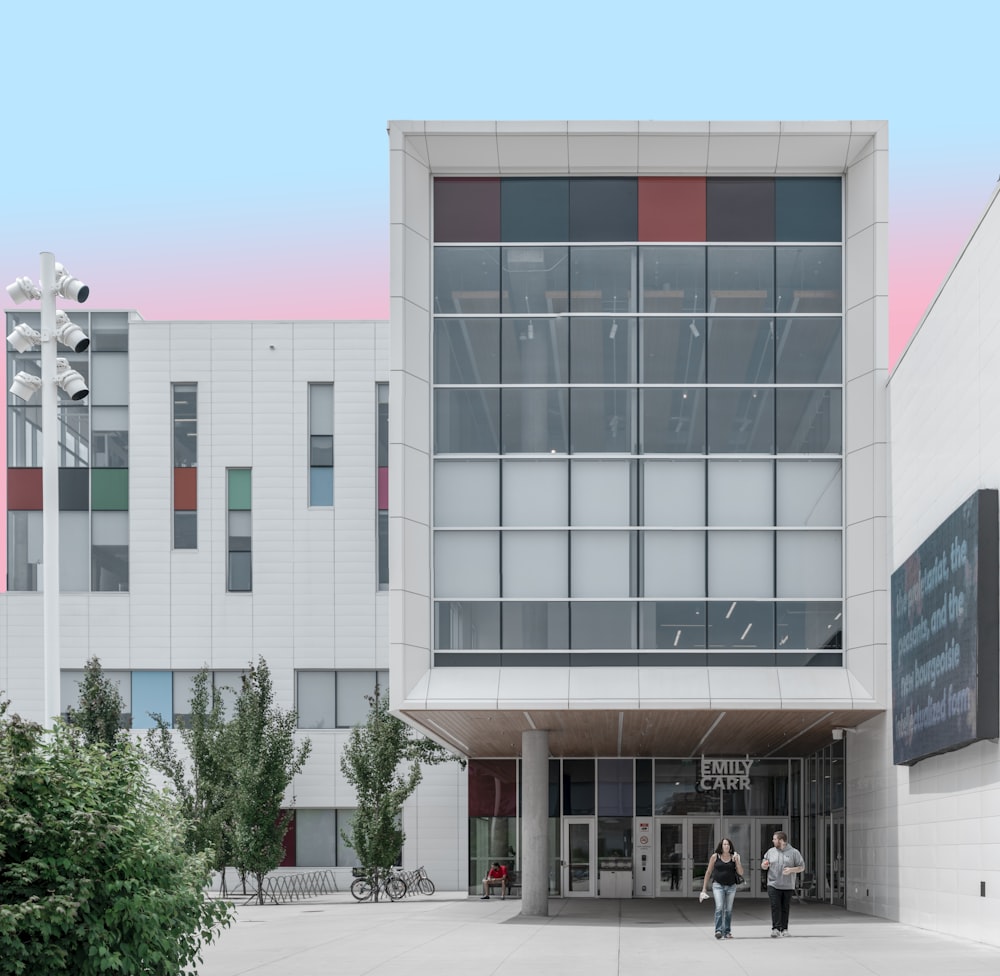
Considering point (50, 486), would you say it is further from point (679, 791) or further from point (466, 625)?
point (679, 791)

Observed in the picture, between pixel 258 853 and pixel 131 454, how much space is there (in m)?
13.4

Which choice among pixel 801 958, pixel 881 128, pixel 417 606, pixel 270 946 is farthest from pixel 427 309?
pixel 801 958

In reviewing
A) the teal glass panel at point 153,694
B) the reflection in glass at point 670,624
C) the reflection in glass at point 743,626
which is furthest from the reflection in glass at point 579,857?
the reflection in glass at point 743,626

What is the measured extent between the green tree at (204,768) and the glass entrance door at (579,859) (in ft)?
31.0

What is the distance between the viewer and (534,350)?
30.3 m

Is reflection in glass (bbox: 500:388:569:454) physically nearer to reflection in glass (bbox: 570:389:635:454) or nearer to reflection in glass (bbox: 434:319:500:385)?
reflection in glass (bbox: 570:389:635:454)

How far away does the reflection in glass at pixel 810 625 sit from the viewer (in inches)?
1158

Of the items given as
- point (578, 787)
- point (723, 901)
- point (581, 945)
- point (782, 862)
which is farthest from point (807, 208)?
point (578, 787)

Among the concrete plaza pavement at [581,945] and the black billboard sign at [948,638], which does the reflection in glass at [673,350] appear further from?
the concrete plaza pavement at [581,945]

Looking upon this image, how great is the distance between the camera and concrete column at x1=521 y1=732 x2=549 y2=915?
3209 centimetres

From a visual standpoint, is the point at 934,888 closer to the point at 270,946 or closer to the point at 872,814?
the point at 872,814

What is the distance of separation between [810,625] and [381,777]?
1725 cm

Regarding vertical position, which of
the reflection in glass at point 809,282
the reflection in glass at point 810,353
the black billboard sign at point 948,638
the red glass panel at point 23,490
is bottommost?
the black billboard sign at point 948,638

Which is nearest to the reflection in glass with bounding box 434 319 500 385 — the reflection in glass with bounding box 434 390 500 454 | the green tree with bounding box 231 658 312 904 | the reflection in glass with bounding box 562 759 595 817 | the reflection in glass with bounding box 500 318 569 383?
the reflection in glass with bounding box 500 318 569 383
